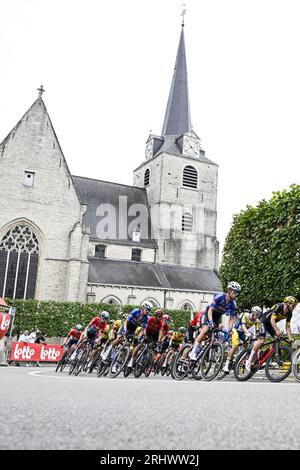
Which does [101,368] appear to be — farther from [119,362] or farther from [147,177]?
[147,177]

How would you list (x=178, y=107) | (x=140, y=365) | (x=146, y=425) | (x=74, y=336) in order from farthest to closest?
(x=178, y=107) → (x=74, y=336) → (x=140, y=365) → (x=146, y=425)

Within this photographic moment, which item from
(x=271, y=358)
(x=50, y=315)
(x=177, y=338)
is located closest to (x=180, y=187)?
(x=50, y=315)

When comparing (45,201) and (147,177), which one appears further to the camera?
(147,177)

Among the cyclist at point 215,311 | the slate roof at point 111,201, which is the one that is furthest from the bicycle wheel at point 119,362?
the slate roof at point 111,201

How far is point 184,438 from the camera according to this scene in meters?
2.57

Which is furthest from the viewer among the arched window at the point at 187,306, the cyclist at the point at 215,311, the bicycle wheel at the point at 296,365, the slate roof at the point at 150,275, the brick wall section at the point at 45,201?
the arched window at the point at 187,306

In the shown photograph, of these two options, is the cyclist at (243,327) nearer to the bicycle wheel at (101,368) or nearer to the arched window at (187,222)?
the bicycle wheel at (101,368)

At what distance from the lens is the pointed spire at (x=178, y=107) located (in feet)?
185

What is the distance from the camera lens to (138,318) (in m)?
11.6

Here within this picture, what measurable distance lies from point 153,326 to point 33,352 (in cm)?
1220

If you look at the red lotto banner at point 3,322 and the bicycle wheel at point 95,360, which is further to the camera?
the red lotto banner at point 3,322

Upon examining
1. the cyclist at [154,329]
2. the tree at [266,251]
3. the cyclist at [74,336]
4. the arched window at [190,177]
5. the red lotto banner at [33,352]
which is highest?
the arched window at [190,177]

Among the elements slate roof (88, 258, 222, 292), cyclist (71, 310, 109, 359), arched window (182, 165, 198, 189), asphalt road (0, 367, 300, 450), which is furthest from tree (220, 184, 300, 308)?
arched window (182, 165, 198, 189)

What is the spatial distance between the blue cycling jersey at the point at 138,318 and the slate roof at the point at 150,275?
2764 centimetres
